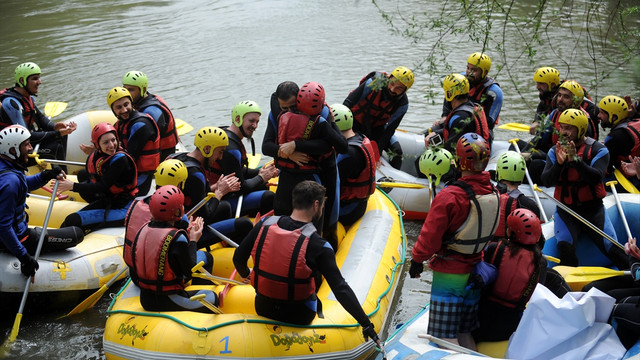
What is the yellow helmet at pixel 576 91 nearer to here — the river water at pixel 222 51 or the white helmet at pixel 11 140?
the river water at pixel 222 51

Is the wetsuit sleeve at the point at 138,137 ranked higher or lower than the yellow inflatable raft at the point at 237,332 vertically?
higher

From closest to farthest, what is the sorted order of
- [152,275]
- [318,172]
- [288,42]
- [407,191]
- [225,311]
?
1. [152,275]
2. [225,311]
3. [318,172]
4. [407,191]
5. [288,42]

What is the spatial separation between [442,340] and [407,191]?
340 cm

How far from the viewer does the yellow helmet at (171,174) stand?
479 centimetres

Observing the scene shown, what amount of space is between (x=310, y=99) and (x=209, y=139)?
94cm

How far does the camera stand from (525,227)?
150 inches

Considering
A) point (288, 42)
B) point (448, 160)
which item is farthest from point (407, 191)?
point (288, 42)

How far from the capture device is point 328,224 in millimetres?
5402

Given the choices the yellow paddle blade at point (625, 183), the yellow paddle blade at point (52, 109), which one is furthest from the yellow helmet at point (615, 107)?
the yellow paddle blade at point (52, 109)

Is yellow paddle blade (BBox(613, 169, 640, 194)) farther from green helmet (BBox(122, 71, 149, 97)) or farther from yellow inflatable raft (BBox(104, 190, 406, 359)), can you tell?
green helmet (BBox(122, 71, 149, 97))

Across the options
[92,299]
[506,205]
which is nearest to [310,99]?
[506,205]

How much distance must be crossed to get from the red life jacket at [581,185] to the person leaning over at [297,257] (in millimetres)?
2500

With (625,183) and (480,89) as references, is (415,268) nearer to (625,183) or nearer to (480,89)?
(625,183)

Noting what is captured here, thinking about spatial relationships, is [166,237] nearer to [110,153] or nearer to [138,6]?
[110,153]
